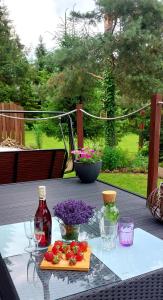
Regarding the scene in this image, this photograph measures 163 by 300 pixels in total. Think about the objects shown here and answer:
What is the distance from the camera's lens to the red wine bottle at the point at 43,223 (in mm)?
1443

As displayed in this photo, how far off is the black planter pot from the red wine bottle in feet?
6.23

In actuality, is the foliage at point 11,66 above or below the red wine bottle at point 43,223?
above

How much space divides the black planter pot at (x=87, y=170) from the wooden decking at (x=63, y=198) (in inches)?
3.1

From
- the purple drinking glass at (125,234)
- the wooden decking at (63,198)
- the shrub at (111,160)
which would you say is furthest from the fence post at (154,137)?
the shrub at (111,160)

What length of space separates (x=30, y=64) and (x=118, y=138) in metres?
4.59

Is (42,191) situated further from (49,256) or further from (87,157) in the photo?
(87,157)

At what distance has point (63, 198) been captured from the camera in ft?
9.60

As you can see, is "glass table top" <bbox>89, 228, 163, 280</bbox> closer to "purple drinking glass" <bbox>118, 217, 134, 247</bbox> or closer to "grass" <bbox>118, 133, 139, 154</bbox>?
"purple drinking glass" <bbox>118, 217, 134, 247</bbox>

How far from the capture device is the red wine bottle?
144cm

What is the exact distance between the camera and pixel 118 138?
8.97 metres

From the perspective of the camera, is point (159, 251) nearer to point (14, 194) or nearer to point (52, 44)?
point (14, 194)

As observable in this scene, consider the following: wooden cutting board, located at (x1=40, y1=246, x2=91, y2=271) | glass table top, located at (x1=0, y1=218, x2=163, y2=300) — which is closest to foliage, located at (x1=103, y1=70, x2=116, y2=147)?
glass table top, located at (x1=0, y1=218, x2=163, y2=300)

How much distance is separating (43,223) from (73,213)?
155 mm

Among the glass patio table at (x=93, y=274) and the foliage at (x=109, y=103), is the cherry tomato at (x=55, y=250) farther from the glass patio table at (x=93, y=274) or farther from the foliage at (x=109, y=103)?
the foliage at (x=109, y=103)
